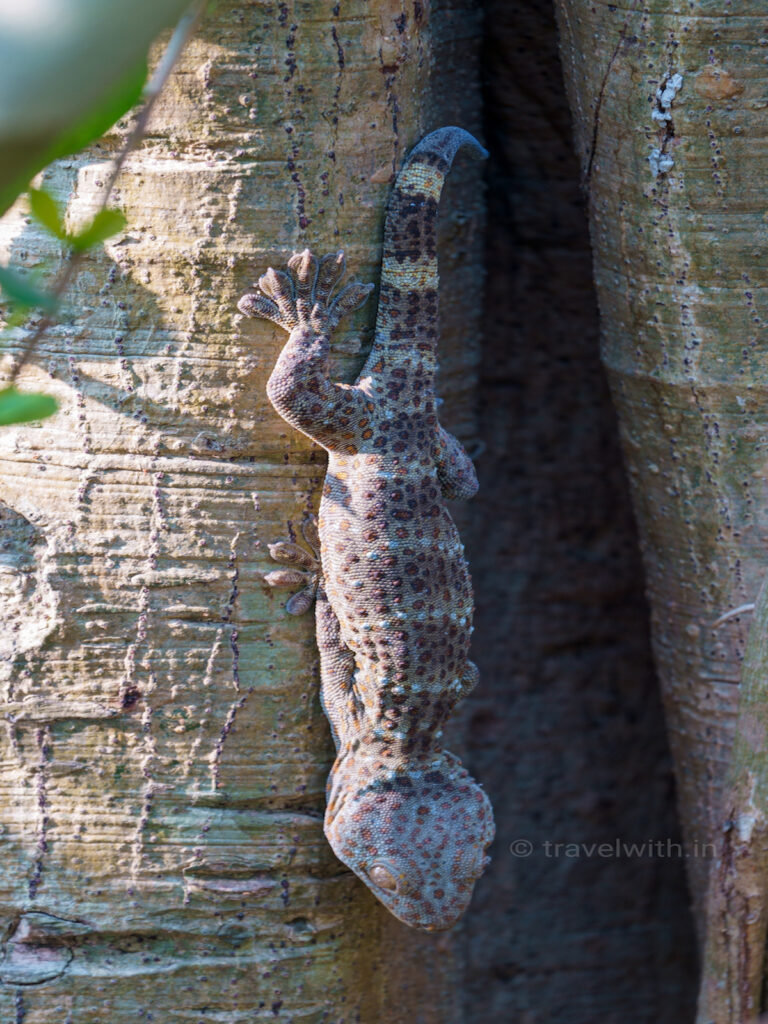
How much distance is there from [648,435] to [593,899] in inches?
94.4

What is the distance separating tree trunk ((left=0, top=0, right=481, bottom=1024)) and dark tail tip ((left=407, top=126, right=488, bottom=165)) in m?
0.04

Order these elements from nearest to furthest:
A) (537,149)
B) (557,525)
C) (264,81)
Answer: (264,81) < (537,149) < (557,525)

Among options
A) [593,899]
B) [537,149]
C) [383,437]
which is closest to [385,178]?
[383,437]

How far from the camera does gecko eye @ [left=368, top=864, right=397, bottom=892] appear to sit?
113 inches

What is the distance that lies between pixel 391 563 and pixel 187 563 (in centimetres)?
53

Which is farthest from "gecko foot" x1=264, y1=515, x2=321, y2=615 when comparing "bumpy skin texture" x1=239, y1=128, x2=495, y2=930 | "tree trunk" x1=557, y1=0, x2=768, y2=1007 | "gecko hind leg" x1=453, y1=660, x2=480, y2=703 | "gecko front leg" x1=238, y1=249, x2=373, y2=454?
"tree trunk" x1=557, y1=0, x2=768, y2=1007

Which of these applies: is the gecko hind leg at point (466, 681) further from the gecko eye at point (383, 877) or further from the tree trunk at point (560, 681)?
the tree trunk at point (560, 681)

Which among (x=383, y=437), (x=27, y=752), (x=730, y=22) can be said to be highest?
(x=730, y=22)

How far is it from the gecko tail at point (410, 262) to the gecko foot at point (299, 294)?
5.4 inches

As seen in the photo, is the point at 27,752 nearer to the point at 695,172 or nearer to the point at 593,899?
the point at 695,172

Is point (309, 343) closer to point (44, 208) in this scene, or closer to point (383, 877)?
point (383, 877)

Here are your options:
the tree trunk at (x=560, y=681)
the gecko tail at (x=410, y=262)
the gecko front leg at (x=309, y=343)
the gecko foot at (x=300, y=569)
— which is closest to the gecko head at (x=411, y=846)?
the gecko foot at (x=300, y=569)

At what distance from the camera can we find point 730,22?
9.08 feet

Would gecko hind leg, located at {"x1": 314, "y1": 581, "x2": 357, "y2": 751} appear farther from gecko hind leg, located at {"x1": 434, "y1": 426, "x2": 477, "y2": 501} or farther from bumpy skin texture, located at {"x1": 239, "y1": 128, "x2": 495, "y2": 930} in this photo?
gecko hind leg, located at {"x1": 434, "y1": 426, "x2": 477, "y2": 501}
